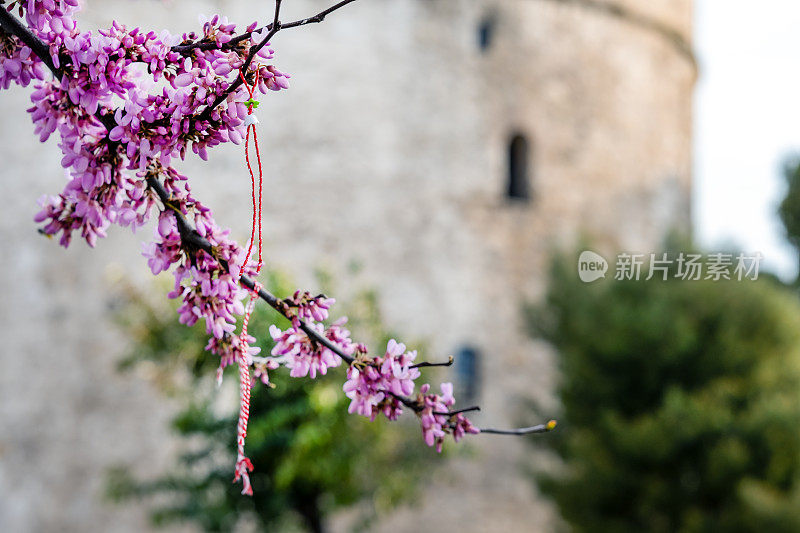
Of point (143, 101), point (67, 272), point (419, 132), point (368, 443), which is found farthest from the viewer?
point (419, 132)

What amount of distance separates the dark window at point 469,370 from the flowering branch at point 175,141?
27.0ft

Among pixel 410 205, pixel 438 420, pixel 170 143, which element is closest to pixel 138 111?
pixel 170 143

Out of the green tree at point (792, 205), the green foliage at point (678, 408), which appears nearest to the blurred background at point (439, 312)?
the green foliage at point (678, 408)

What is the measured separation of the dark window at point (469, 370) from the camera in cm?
981

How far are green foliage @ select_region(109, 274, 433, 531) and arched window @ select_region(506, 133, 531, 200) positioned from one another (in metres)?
3.69

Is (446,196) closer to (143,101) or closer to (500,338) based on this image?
(500,338)

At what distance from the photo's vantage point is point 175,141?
1442mm

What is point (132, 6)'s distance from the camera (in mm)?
9016

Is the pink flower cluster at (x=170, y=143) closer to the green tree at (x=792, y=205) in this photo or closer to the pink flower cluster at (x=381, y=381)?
the pink flower cluster at (x=381, y=381)

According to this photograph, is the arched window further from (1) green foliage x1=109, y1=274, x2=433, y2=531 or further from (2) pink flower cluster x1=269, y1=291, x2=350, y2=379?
(2) pink flower cluster x1=269, y1=291, x2=350, y2=379

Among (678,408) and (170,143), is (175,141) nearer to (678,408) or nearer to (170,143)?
(170,143)

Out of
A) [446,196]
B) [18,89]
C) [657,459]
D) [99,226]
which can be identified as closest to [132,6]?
[18,89]

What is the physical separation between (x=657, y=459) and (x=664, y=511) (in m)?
0.46

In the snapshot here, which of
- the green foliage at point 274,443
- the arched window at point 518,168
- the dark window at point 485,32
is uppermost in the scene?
the dark window at point 485,32
